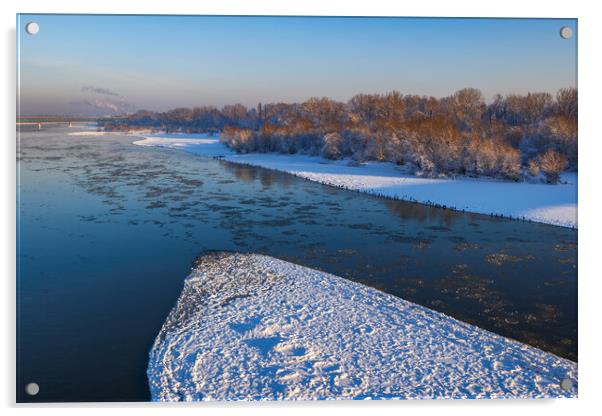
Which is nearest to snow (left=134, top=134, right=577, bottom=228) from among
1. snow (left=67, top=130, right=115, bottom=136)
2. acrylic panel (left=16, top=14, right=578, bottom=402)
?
acrylic panel (left=16, top=14, right=578, bottom=402)

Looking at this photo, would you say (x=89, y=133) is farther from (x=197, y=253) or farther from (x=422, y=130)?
(x=197, y=253)

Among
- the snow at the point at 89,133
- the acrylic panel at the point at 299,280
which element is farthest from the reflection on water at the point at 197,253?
the snow at the point at 89,133

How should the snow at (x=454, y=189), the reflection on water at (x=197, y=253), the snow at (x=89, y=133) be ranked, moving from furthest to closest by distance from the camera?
the snow at (x=89, y=133) < the snow at (x=454, y=189) < the reflection on water at (x=197, y=253)

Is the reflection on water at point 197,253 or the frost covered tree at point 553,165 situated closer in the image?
the reflection on water at point 197,253

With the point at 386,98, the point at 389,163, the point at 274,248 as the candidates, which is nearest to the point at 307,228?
the point at 274,248

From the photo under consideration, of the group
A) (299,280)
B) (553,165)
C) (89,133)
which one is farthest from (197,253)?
(89,133)

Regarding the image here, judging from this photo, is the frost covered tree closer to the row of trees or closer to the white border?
the row of trees

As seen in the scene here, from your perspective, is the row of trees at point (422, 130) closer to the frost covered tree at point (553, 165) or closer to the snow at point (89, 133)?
the frost covered tree at point (553, 165)
